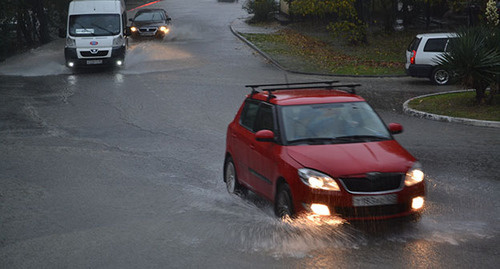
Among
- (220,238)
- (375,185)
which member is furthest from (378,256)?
(220,238)

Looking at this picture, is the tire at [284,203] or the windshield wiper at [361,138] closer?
the tire at [284,203]

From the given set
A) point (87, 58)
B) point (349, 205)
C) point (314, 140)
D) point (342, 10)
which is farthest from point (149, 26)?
point (349, 205)

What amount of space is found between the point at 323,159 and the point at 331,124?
0.96 metres

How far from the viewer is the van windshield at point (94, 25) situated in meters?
28.8

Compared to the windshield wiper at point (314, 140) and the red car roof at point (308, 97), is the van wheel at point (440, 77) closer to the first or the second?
the red car roof at point (308, 97)

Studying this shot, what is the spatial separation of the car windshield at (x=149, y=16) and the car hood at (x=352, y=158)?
3427 centimetres

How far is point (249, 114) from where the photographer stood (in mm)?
9859

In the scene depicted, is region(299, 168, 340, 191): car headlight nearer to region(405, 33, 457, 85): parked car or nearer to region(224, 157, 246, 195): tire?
region(224, 157, 246, 195): tire

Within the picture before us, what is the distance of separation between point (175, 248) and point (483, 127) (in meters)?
11.1

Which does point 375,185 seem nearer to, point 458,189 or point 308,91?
point 308,91

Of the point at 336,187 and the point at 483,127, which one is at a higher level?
the point at 336,187

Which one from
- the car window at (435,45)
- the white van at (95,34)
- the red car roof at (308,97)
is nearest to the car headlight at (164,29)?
the white van at (95,34)

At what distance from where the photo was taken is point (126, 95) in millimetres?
21906

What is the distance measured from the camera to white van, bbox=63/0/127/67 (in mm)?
28250
